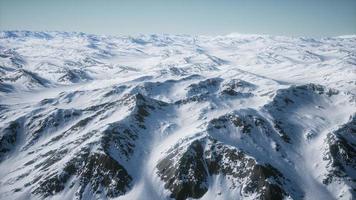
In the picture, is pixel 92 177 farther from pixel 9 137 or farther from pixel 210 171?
pixel 9 137

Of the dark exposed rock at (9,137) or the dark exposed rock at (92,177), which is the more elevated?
the dark exposed rock at (92,177)

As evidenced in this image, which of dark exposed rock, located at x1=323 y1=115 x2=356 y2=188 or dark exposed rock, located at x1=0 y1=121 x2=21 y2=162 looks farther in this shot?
dark exposed rock, located at x1=0 y1=121 x2=21 y2=162

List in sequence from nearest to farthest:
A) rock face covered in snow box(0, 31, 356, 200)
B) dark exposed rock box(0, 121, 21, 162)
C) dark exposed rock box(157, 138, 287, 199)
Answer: dark exposed rock box(157, 138, 287, 199)
rock face covered in snow box(0, 31, 356, 200)
dark exposed rock box(0, 121, 21, 162)

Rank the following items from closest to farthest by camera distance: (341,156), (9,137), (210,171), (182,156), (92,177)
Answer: (92,177) → (210,171) → (182,156) → (341,156) → (9,137)

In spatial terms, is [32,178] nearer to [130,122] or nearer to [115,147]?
[115,147]

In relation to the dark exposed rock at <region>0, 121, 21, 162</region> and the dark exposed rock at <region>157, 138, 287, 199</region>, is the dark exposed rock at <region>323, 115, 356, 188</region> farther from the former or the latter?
the dark exposed rock at <region>0, 121, 21, 162</region>

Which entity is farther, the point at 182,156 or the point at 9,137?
the point at 9,137

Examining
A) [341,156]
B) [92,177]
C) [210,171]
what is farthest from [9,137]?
[341,156]

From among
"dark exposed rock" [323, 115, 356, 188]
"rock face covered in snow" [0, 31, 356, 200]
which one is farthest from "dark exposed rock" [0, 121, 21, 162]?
"dark exposed rock" [323, 115, 356, 188]

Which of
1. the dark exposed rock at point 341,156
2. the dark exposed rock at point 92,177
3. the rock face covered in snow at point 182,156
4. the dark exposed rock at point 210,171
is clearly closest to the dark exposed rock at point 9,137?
the rock face covered in snow at point 182,156

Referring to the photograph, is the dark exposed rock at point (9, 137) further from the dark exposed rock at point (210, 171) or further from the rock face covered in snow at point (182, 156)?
the dark exposed rock at point (210, 171)

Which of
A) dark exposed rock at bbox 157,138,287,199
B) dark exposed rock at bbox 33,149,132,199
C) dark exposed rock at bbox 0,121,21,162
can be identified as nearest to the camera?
dark exposed rock at bbox 157,138,287,199
